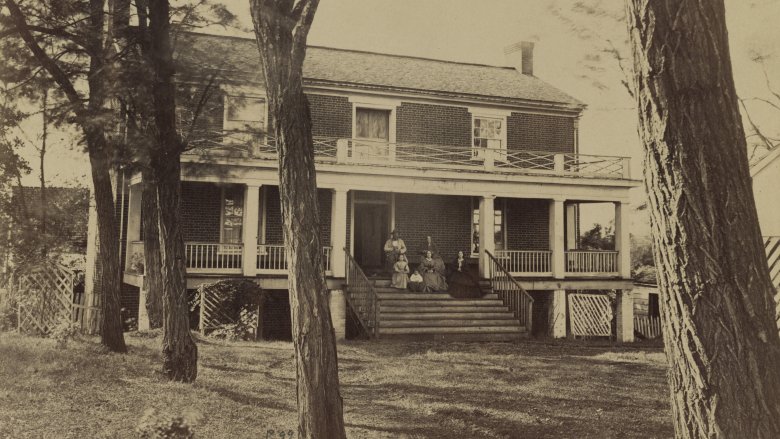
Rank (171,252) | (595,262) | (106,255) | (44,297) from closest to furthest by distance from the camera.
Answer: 1. (171,252)
2. (106,255)
3. (44,297)
4. (595,262)

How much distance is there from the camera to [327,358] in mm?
6207

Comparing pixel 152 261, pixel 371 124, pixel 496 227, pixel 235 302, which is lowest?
pixel 235 302

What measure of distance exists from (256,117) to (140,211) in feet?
14.7

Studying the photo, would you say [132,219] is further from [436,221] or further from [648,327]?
[648,327]

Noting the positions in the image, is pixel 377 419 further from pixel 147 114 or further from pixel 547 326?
pixel 547 326

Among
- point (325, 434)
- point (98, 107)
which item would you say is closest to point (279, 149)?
point (325, 434)

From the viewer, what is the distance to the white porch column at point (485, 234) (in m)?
20.0

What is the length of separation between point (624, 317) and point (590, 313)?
9.75 ft

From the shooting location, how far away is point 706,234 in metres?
3.21

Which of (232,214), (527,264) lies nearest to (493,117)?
(527,264)

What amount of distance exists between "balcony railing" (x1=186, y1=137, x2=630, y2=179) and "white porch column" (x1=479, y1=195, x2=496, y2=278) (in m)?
1.00

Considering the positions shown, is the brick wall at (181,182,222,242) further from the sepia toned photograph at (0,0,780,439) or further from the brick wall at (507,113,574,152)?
the brick wall at (507,113,574,152)

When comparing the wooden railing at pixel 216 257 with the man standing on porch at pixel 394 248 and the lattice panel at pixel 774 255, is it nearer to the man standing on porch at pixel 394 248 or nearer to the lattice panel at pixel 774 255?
the man standing on porch at pixel 394 248

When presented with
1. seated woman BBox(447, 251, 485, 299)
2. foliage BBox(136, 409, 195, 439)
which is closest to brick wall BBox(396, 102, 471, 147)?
seated woman BBox(447, 251, 485, 299)
